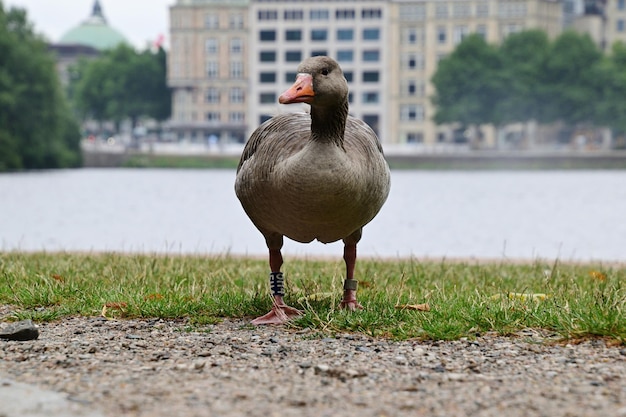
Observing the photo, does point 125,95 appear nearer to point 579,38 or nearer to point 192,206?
point 579,38

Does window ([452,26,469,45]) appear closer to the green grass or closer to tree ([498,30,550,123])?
tree ([498,30,550,123])

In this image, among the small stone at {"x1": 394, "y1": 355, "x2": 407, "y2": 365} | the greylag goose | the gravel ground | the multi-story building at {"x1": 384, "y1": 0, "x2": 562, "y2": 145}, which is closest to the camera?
the gravel ground

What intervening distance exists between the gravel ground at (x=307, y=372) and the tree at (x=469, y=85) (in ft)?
263

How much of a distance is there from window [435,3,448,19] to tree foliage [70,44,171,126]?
30.9 m

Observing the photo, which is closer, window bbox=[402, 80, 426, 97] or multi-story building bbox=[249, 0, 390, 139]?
window bbox=[402, 80, 426, 97]

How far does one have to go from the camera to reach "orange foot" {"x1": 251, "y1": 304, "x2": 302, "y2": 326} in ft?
20.0

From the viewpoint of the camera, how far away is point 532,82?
272 feet

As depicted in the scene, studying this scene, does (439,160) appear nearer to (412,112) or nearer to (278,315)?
(412,112)

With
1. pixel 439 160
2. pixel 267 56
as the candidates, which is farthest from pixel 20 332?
pixel 267 56


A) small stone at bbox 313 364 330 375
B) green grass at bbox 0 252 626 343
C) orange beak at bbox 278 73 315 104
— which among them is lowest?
green grass at bbox 0 252 626 343

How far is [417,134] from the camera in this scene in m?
110

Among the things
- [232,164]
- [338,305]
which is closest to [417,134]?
[232,164]

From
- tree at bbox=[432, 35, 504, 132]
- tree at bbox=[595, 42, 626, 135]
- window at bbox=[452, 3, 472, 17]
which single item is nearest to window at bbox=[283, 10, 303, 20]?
window at bbox=[452, 3, 472, 17]

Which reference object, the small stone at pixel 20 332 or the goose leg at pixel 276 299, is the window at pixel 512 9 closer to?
the goose leg at pixel 276 299
